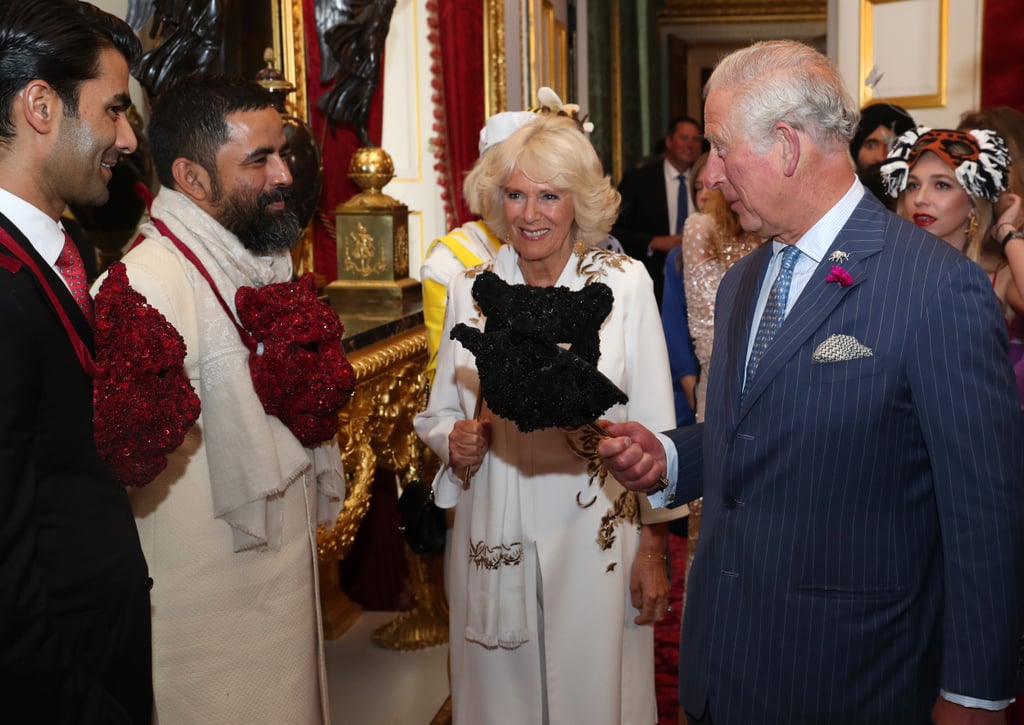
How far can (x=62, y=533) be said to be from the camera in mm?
→ 1584

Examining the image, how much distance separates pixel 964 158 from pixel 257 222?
6.68 feet

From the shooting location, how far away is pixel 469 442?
2.47m

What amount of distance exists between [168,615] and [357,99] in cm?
319

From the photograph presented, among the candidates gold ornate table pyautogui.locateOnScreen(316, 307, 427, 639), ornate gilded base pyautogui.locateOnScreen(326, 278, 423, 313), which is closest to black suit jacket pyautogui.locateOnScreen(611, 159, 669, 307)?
ornate gilded base pyautogui.locateOnScreen(326, 278, 423, 313)

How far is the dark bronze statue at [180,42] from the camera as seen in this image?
3447 mm

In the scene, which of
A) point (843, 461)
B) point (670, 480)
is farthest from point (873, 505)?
point (670, 480)

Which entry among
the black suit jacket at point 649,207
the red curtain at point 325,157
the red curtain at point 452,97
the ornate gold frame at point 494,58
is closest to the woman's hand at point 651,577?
the red curtain at point 325,157

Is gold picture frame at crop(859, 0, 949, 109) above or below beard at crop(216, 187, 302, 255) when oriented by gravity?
above

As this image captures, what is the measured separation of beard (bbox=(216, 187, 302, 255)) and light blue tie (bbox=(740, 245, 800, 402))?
50.9 inches

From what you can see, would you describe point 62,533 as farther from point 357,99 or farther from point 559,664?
point 357,99

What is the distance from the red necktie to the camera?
176 cm

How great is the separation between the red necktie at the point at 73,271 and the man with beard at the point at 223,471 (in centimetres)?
46

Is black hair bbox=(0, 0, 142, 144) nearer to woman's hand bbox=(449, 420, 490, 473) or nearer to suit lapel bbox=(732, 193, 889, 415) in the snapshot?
woman's hand bbox=(449, 420, 490, 473)

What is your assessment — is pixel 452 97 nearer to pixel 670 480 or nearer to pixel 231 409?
pixel 231 409
